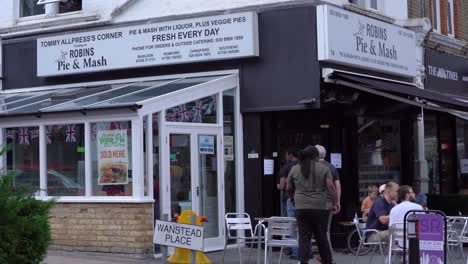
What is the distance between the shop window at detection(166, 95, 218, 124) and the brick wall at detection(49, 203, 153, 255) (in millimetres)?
1669

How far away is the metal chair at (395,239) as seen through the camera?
406 inches

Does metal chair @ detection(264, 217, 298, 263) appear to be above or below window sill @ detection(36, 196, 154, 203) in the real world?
below

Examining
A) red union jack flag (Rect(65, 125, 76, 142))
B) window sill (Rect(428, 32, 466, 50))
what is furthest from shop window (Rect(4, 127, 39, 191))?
window sill (Rect(428, 32, 466, 50))

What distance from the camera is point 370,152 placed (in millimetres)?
15859

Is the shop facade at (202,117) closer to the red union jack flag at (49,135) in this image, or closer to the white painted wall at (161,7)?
the red union jack flag at (49,135)

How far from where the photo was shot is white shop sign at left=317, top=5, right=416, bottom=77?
14109 mm

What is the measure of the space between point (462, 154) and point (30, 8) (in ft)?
34.7

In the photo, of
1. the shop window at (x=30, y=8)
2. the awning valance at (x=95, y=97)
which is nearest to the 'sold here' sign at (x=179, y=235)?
the awning valance at (x=95, y=97)

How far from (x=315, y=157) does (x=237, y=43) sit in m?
3.88

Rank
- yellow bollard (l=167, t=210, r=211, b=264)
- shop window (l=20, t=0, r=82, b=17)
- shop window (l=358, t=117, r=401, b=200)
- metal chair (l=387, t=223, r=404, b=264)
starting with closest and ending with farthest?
metal chair (l=387, t=223, r=404, b=264)
yellow bollard (l=167, t=210, r=211, b=264)
shop window (l=358, t=117, r=401, b=200)
shop window (l=20, t=0, r=82, b=17)

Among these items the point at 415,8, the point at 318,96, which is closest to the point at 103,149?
the point at 318,96

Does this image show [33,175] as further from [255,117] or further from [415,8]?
[415,8]

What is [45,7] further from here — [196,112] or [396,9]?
[396,9]

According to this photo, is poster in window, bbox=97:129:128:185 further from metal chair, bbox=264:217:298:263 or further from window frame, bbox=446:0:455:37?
window frame, bbox=446:0:455:37
